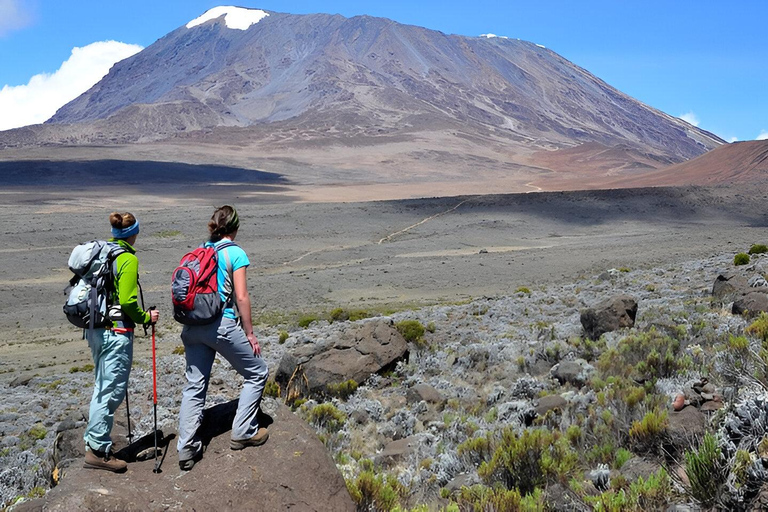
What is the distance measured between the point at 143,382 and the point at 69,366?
3884mm

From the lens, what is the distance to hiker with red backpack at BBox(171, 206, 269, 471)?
11.1 ft

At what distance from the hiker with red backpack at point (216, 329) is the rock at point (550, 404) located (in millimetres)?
2716

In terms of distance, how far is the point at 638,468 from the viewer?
377 centimetres

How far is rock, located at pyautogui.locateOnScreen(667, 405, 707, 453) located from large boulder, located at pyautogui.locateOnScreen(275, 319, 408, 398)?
13.1 feet

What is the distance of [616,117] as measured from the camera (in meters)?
177

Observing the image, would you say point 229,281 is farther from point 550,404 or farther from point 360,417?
point 550,404

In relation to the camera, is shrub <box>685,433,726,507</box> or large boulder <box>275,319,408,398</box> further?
large boulder <box>275,319,408,398</box>

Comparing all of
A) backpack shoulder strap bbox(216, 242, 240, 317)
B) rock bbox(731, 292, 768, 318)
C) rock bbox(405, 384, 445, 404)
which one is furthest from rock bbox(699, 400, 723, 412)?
rock bbox(731, 292, 768, 318)

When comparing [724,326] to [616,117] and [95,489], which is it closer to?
[95,489]

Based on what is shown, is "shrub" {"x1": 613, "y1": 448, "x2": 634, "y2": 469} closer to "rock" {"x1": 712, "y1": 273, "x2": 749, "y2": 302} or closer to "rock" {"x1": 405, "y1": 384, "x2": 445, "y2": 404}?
"rock" {"x1": 405, "y1": 384, "x2": 445, "y2": 404}

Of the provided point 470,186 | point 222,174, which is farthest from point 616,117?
point 222,174

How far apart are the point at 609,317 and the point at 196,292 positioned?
5957 millimetres

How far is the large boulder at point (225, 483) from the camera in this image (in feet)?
9.49

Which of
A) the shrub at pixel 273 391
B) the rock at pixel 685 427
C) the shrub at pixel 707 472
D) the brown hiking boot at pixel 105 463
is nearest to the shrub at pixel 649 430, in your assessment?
the rock at pixel 685 427
